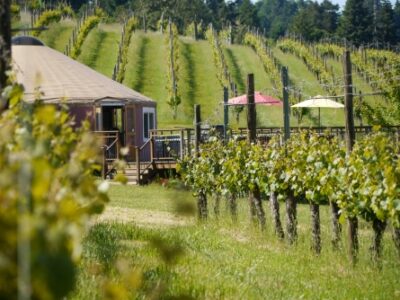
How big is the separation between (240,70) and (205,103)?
7754 mm

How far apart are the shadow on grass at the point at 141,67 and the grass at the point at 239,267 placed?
104 feet

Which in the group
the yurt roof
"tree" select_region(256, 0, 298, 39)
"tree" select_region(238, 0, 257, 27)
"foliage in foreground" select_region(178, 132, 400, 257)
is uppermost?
"tree" select_region(256, 0, 298, 39)

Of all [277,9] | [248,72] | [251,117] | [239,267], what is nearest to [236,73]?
[248,72]

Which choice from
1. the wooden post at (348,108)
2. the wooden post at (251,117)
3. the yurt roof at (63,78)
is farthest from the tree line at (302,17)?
the wooden post at (348,108)

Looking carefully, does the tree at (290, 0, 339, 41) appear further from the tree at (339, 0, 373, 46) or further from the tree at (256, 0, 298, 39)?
the tree at (256, 0, 298, 39)

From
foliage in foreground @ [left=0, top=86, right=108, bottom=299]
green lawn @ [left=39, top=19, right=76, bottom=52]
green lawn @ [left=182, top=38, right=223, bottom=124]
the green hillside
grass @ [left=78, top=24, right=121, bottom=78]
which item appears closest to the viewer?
foliage in foreground @ [left=0, top=86, right=108, bottom=299]

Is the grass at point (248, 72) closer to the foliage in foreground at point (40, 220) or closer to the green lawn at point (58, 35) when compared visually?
the green lawn at point (58, 35)

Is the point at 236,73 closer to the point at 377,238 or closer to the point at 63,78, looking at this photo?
the point at 63,78

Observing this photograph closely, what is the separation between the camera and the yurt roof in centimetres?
2227

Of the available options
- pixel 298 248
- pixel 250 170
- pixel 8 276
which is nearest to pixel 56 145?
pixel 8 276

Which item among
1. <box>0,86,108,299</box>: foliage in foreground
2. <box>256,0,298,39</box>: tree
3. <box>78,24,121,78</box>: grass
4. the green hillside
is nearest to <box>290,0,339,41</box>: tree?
<box>256,0,298,39</box>: tree

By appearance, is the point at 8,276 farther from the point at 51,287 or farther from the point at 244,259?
the point at 244,259

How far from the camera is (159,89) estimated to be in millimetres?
40719

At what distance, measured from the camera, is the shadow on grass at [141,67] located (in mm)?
40369
